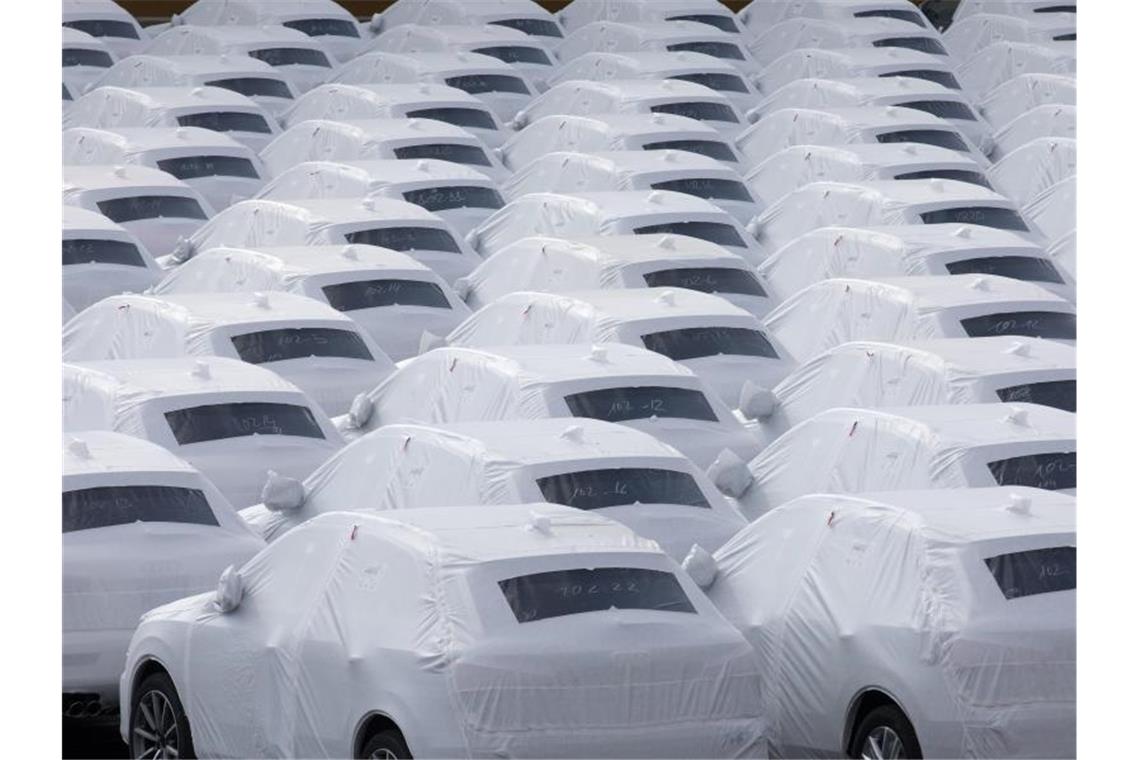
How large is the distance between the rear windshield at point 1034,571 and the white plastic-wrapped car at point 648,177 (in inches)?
538

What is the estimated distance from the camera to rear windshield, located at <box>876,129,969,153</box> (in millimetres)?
27391

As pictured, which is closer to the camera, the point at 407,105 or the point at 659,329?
the point at 659,329

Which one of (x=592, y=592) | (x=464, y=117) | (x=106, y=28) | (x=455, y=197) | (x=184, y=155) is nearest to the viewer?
(x=592, y=592)

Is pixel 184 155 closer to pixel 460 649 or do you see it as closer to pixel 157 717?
pixel 157 717

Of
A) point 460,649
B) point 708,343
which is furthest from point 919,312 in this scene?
point 460,649

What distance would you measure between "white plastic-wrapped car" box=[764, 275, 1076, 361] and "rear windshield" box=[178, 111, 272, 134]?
1121cm

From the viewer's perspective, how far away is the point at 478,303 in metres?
20.3

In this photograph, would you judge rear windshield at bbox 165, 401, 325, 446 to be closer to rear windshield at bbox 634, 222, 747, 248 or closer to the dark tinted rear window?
the dark tinted rear window

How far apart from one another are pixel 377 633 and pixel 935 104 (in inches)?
837

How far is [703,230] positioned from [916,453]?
28.4 ft

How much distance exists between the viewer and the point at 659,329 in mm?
16875

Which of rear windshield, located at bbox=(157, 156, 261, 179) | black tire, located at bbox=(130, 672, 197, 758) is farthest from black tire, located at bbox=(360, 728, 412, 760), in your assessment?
rear windshield, located at bbox=(157, 156, 261, 179)

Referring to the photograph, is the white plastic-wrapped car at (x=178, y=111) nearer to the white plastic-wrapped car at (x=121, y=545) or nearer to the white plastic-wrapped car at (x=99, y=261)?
the white plastic-wrapped car at (x=99, y=261)

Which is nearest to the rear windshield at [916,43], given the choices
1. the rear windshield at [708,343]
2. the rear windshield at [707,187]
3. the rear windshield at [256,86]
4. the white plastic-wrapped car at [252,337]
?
the rear windshield at [256,86]
